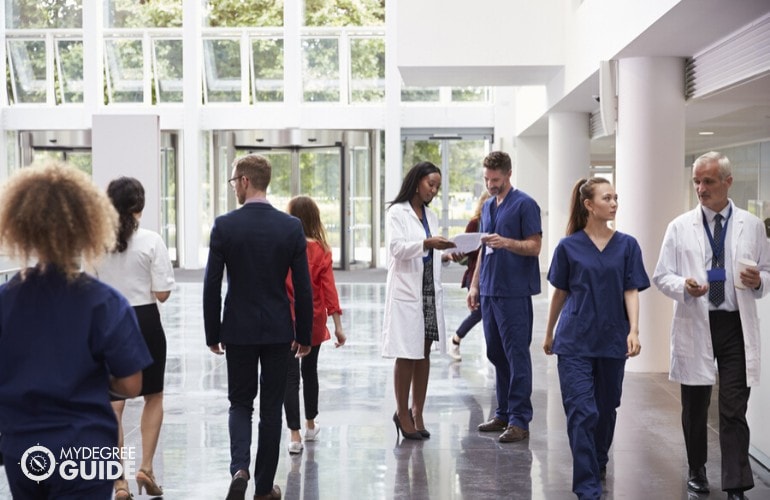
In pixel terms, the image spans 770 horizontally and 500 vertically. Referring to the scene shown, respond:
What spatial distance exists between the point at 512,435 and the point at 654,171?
12.7 ft

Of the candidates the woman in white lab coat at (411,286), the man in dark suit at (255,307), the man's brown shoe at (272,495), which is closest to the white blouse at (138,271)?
the man in dark suit at (255,307)

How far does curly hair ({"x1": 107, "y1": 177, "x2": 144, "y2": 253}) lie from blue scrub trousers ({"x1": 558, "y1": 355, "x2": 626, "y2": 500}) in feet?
7.53

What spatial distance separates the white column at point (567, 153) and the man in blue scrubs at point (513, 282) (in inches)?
358

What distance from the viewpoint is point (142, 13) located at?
86.0 ft

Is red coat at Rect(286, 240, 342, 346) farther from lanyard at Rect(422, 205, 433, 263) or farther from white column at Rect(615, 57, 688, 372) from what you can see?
white column at Rect(615, 57, 688, 372)

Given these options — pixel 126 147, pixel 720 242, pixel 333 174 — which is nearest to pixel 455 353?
pixel 126 147

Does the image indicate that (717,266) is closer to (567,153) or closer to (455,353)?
(455,353)

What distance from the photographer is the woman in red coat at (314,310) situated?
21.9ft

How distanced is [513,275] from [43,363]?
4.50 metres

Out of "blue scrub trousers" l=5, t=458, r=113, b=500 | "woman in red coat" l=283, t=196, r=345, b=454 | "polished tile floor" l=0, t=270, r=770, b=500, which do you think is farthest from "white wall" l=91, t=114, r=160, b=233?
"blue scrub trousers" l=5, t=458, r=113, b=500

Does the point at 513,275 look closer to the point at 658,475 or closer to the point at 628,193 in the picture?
the point at 658,475

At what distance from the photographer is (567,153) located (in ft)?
54.2

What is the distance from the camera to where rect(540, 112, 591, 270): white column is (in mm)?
16250

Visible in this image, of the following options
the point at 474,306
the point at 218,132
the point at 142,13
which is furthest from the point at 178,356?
the point at 142,13
